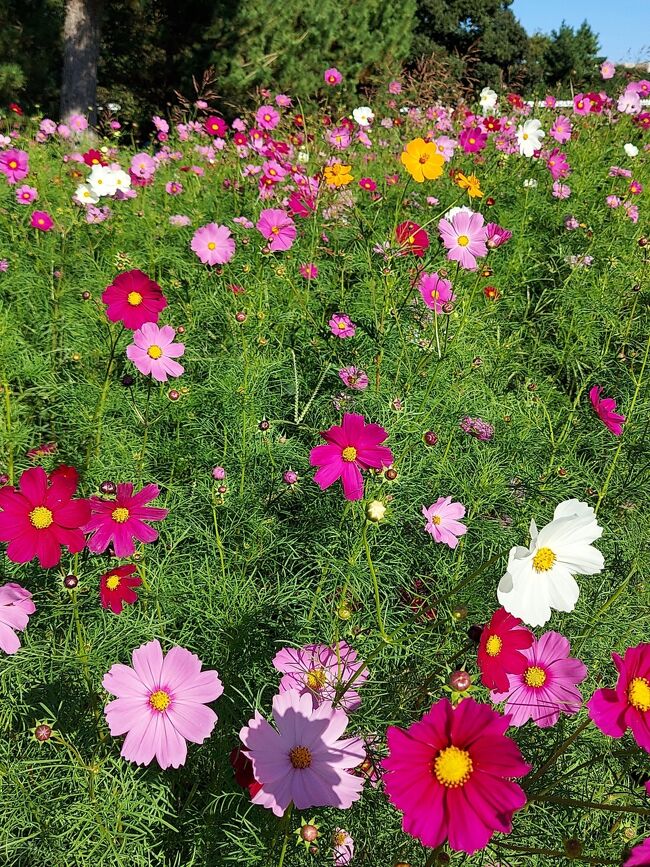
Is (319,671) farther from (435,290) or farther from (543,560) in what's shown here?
(435,290)

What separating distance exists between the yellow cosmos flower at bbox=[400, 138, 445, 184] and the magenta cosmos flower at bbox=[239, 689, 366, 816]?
1.41 metres

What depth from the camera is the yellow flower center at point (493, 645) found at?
2.52 feet

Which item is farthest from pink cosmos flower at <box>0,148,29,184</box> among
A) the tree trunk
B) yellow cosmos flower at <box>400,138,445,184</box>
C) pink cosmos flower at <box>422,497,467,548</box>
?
the tree trunk

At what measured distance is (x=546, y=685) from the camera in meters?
0.96

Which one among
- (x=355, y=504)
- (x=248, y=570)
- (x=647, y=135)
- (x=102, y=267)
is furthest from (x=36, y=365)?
(x=647, y=135)

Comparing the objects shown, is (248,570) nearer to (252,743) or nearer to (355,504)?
(355,504)

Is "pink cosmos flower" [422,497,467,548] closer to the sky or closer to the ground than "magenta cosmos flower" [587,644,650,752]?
closer to the sky

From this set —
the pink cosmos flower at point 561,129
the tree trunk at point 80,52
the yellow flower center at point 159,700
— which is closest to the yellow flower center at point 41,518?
the yellow flower center at point 159,700

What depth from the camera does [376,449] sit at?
97 centimetres

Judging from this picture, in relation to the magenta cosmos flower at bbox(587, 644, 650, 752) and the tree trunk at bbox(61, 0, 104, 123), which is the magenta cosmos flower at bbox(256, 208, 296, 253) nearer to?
the magenta cosmos flower at bbox(587, 644, 650, 752)

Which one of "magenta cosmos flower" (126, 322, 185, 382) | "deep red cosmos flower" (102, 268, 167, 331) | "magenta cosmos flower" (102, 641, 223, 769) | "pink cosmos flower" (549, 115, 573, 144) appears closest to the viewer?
"magenta cosmos flower" (102, 641, 223, 769)

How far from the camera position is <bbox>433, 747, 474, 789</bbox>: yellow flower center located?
0.59 meters

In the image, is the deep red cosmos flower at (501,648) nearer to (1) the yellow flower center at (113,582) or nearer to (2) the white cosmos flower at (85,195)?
(1) the yellow flower center at (113,582)

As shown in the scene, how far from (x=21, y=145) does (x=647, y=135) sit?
4015 millimetres
